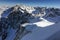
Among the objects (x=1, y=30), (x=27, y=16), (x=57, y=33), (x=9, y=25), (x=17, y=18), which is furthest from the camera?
(x=1, y=30)

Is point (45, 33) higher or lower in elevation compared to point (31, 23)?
higher

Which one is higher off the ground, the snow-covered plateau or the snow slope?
the snow slope

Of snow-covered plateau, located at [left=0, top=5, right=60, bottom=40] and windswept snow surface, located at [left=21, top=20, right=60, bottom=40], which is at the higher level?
windswept snow surface, located at [left=21, top=20, right=60, bottom=40]

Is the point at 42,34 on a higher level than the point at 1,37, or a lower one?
higher

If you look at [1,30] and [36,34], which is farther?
[1,30]

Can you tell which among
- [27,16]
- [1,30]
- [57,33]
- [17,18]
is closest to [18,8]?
[17,18]

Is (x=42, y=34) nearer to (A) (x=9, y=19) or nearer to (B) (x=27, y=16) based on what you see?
(B) (x=27, y=16)

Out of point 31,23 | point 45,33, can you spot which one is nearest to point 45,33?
point 45,33

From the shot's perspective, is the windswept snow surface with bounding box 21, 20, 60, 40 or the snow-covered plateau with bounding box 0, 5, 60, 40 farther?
the snow-covered plateau with bounding box 0, 5, 60, 40

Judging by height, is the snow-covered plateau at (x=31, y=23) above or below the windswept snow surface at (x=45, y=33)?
below

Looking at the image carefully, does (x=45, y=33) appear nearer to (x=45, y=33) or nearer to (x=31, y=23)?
(x=45, y=33)

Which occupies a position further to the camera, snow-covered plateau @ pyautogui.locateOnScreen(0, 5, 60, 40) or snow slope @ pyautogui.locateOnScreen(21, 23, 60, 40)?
snow-covered plateau @ pyautogui.locateOnScreen(0, 5, 60, 40)
